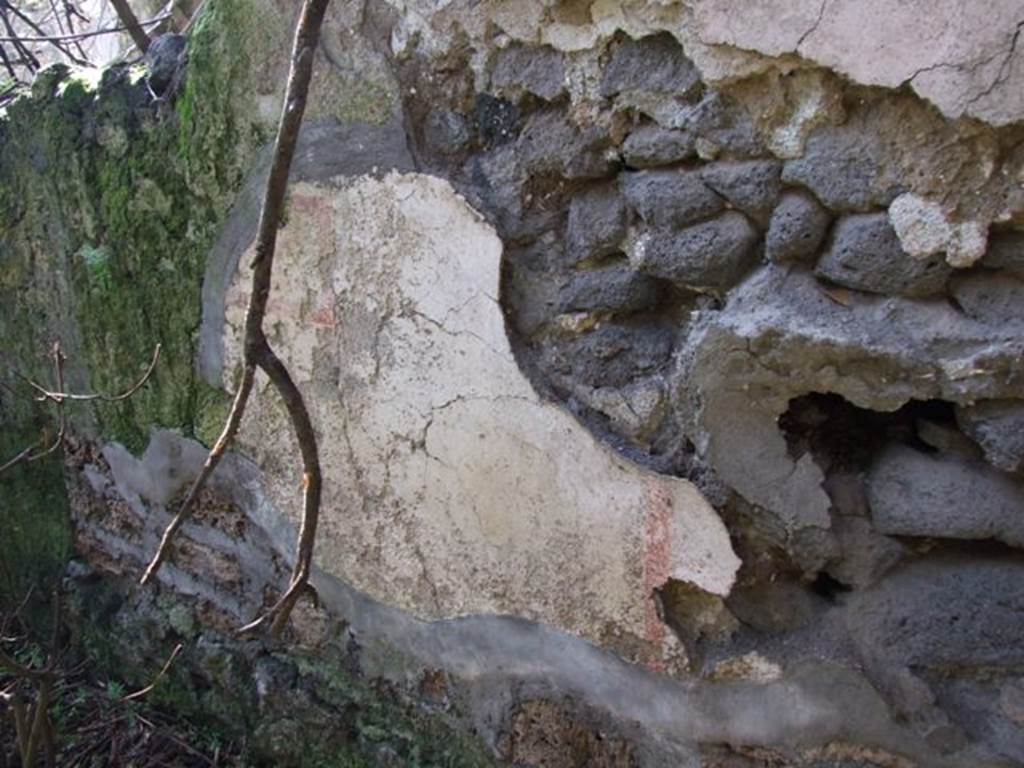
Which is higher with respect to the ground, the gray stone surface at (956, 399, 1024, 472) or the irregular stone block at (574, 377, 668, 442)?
the gray stone surface at (956, 399, 1024, 472)

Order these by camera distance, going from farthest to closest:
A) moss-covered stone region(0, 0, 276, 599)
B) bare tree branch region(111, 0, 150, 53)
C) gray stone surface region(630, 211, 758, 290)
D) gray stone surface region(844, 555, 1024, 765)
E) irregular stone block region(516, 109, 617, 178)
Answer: bare tree branch region(111, 0, 150, 53)
moss-covered stone region(0, 0, 276, 599)
irregular stone block region(516, 109, 617, 178)
gray stone surface region(630, 211, 758, 290)
gray stone surface region(844, 555, 1024, 765)

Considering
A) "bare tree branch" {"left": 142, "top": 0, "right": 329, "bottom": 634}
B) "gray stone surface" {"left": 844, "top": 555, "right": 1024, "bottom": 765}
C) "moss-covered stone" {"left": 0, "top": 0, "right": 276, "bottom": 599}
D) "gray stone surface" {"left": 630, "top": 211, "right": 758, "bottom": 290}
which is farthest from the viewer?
"moss-covered stone" {"left": 0, "top": 0, "right": 276, "bottom": 599}

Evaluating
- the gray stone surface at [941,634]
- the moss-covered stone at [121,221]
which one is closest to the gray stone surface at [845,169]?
the gray stone surface at [941,634]

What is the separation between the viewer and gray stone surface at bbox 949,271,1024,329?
1279 mm

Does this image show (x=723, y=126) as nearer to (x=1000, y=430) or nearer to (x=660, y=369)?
(x=660, y=369)

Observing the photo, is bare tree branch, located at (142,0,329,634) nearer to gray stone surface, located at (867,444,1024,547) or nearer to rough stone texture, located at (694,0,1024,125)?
rough stone texture, located at (694,0,1024,125)

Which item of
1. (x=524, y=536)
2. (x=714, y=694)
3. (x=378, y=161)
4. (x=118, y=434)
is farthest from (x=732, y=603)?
(x=118, y=434)

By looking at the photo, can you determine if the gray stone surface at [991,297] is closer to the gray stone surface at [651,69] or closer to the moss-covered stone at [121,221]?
the gray stone surface at [651,69]

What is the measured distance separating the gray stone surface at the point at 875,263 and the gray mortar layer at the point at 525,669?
0.55 m

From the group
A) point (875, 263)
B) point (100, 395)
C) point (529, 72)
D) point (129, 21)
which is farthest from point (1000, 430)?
point (129, 21)

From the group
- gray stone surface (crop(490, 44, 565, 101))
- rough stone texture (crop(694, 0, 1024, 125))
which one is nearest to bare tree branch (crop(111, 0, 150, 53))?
gray stone surface (crop(490, 44, 565, 101))

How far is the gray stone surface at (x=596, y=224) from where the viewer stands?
1.66 m

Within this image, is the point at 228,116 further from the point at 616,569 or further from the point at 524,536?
the point at 616,569

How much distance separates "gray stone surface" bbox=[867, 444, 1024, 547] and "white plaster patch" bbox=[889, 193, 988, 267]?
0.28 metres
